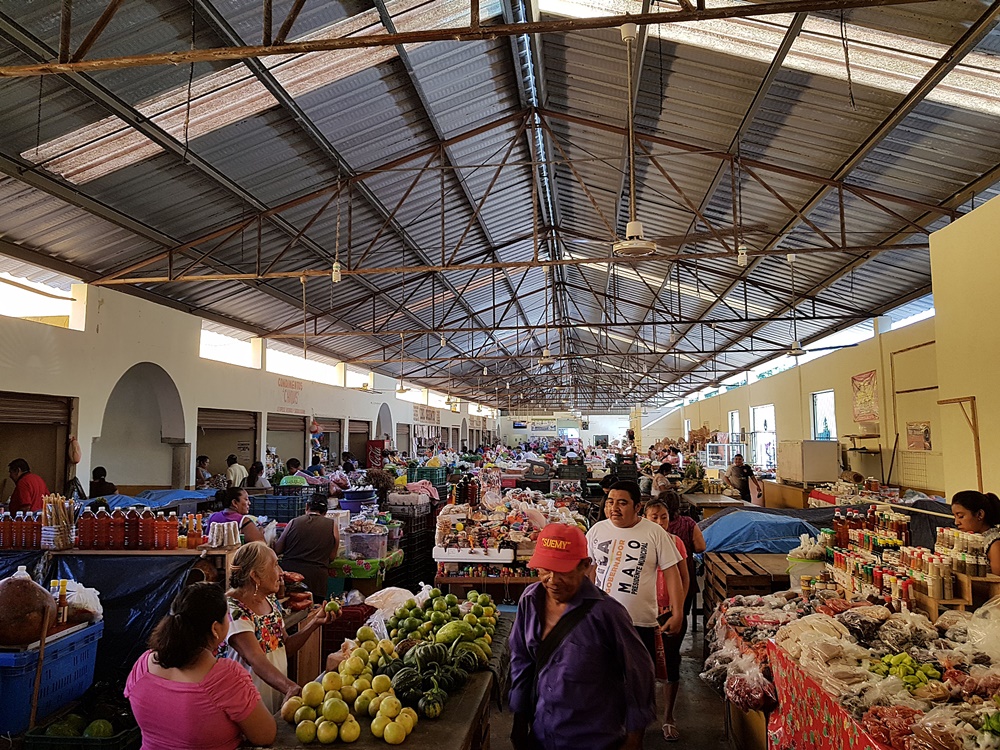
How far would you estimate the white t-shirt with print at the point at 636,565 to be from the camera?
350 centimetres

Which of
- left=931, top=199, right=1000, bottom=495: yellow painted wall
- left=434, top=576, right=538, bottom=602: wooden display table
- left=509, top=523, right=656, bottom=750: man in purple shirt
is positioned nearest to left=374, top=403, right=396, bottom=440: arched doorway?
left=434, top=576, right=538, bottom=602: wooden display table

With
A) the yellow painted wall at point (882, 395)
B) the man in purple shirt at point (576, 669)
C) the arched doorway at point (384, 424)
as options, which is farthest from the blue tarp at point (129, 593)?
the arched doorway at point (384, 424)

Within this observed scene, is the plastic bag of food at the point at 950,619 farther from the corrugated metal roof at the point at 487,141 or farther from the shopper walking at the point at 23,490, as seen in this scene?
the shopper walking at the point at 23,490

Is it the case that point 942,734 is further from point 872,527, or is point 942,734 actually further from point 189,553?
point 189,553

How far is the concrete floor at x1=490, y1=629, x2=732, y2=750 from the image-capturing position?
3932mm

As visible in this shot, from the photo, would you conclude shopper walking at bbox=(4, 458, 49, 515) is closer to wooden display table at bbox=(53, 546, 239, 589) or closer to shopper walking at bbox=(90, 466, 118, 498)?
wooden display table at bbox=(53, 546, 239, 589)

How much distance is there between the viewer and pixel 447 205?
1135cm

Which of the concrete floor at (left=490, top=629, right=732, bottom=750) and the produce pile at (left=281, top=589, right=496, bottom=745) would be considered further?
the concrete floor at (left=490, top=629, right=732, bottom=750)

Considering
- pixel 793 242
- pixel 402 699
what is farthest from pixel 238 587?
pixel 793 242

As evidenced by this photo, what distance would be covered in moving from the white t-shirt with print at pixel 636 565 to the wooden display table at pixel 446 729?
1074 millimetres

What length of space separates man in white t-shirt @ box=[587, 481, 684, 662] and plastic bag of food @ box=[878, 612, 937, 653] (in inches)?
39.6

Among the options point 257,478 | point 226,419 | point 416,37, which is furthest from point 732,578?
point 226,419

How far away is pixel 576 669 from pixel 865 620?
78.8 inches

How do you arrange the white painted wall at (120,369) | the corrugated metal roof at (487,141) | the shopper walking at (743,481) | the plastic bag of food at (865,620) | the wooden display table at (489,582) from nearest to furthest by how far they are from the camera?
the plastic bag of food at (865,620) < the corrugated metal roof at (487,141) < the wooden display table at (489,582) < the white painted wall at (120,369) < the shopper walking at (743,481)
